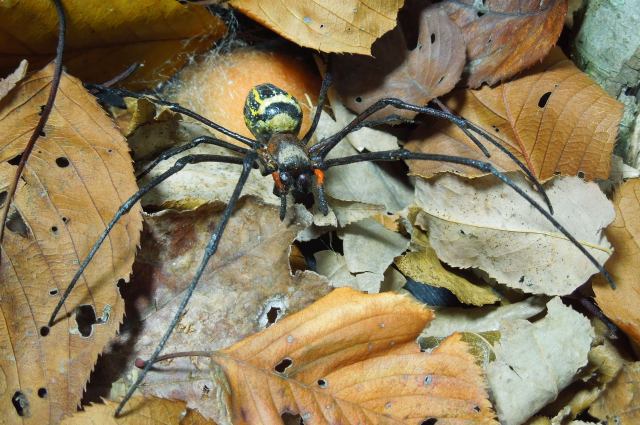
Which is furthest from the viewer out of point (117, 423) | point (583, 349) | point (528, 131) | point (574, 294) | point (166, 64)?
point (166, 64)

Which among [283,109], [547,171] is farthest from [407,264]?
[283,109]

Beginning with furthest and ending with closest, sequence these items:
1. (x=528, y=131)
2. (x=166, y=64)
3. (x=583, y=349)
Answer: (x=166, y=64) < (x=528, y=131) < (x=583, y=349)

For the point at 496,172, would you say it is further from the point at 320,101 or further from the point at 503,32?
the point at 320,101

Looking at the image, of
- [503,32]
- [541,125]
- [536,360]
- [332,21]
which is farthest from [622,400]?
[332,21]

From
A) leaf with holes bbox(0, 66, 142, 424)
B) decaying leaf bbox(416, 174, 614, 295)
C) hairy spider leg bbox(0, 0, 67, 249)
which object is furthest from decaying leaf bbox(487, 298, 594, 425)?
hairy spider leg bbox(0, 0, 67, 249)

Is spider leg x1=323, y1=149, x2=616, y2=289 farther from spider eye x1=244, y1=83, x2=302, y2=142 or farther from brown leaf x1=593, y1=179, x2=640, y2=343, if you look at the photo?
spider eye x1=244, y1=83, x2=302, y2=142

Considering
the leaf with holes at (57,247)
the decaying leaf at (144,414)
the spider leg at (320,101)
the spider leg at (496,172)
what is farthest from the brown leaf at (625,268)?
the leaf with holes at (57,247)

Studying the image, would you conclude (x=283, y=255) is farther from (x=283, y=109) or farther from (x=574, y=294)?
(x=574, y=294)
